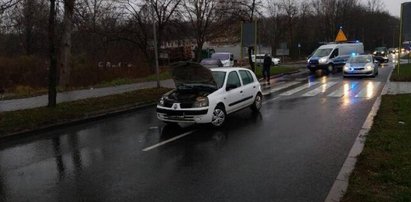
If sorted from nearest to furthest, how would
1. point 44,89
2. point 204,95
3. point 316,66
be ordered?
point 204,95, point 44,89, point 316,66

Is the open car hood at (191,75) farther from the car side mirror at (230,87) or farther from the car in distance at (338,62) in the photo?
the car in distance at (338,62)

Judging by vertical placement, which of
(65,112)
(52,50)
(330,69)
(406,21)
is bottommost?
(65,112)

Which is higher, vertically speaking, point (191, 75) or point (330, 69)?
point (191, 75)

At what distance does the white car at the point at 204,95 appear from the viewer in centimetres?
1139

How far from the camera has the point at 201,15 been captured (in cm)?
3856

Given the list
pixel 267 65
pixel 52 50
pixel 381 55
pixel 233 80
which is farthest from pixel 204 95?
pixel 381 55

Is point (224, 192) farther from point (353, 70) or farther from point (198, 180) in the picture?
point (353, 70)

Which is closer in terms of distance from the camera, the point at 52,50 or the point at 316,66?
the point at 52,50

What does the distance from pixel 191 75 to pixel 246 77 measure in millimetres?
2102

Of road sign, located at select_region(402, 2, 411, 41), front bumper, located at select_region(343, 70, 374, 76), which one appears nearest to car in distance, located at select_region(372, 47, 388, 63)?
front bumper, located at select_region(343, 70, 374, 76)

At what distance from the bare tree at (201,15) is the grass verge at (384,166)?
91.4ft

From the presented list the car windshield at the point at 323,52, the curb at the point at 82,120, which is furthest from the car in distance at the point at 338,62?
the curb at the point at 82,120

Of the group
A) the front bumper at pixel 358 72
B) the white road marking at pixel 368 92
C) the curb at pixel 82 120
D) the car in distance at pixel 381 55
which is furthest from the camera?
the car in distance at pixel 381 55

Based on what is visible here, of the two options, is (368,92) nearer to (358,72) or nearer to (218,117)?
(358,72)
